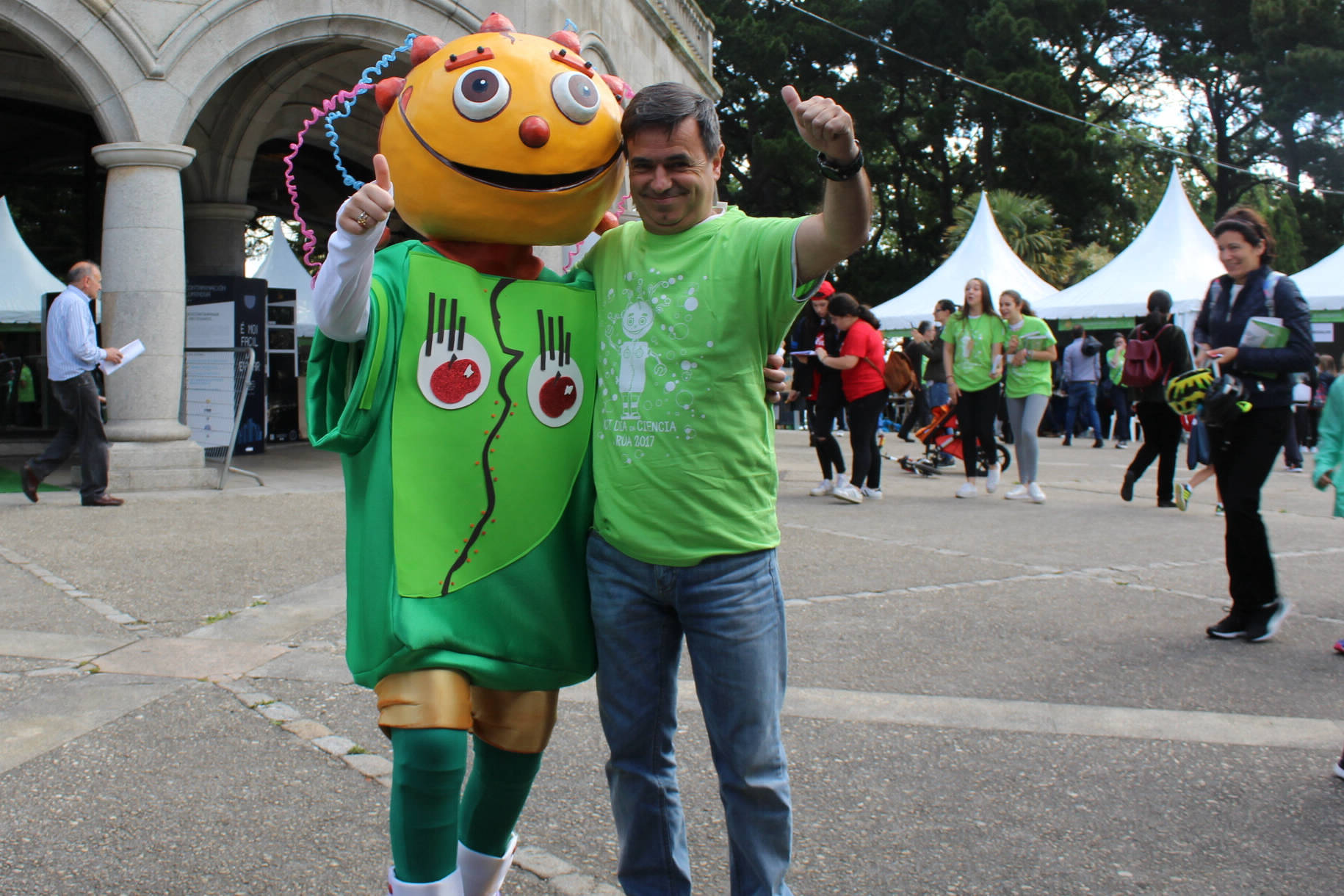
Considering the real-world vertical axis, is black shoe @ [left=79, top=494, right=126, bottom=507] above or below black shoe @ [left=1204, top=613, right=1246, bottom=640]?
below

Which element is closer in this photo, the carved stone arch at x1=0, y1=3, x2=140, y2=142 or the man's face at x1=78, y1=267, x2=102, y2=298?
the man's face at x1=78, y1=267, x2=102, y2=298

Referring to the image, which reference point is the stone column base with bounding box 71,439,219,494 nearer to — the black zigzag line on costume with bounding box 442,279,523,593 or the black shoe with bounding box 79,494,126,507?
the black shoe with bounding box 79,494,126,507

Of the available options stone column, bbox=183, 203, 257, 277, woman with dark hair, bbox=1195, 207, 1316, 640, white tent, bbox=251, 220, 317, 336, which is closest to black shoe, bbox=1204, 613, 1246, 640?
woman with dark hair, bbox=1195, 207, 1316, 640

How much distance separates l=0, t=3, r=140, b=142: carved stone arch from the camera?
9094mm

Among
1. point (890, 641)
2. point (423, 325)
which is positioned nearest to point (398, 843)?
point (423, 325)

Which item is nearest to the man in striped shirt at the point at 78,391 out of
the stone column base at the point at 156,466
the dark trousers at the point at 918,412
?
the stone column base at the point at 156,466

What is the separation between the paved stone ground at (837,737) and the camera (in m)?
2.77

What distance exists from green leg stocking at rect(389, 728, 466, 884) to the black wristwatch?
47.9 inches

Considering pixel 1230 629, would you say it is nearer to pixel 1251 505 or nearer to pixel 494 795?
pixel 1251 505

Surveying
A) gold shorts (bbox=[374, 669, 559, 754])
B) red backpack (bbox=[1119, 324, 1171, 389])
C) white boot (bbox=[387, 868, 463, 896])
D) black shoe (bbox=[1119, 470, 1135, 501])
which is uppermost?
red backpack (bbox=[1119, 324, 1171, 389])

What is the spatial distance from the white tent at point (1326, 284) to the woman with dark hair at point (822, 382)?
9330 millimetres

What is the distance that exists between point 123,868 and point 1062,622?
13.0ft

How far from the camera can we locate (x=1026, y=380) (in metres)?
9.55

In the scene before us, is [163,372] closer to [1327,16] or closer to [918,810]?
[918,810]
